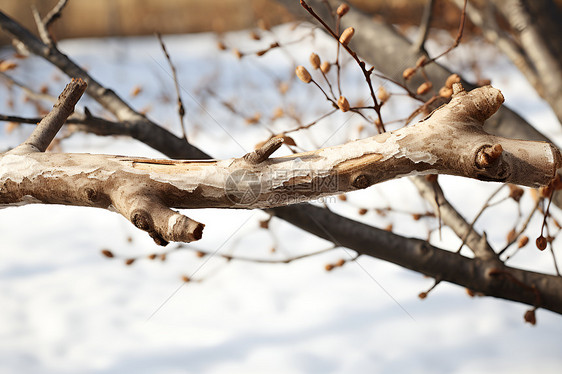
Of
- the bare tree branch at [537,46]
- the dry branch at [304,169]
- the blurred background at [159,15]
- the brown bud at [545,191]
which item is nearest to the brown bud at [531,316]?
the brown bud at [545,191]

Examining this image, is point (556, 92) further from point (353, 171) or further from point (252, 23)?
point (252, 23)

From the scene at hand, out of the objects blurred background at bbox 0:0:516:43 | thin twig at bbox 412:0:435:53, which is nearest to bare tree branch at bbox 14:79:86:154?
thin twig at bbox 412:0:435:53

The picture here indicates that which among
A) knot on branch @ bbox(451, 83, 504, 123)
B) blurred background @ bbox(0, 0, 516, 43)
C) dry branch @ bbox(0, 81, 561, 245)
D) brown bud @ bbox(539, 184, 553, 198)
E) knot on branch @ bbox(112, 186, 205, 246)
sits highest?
blurred background @ bbox(0, 0, 516, 43)

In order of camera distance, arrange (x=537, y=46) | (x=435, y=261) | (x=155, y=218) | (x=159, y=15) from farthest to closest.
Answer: (x=159, y=15), (x=537, y=46), (x=435, y=261), (x=155, y=218)

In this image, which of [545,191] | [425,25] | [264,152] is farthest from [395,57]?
[264,152]

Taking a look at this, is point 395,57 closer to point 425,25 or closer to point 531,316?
point 425,25

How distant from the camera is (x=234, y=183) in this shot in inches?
22.0

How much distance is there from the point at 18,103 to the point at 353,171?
234 centimetres

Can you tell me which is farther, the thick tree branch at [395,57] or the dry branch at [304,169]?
the thick tree branch at [395,57]

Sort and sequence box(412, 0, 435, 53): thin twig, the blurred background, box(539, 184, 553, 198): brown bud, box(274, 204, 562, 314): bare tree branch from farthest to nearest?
the blurred background → box(412, 0, 435, 53): thin twig → box(274, 204, 562, 314): bare tree branch → box(539, 184, 553, 198): brown bud

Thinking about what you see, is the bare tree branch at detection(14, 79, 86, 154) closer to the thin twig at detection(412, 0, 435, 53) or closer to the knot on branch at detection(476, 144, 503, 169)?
the knot on branch at detection(476, 144, 503, 169)

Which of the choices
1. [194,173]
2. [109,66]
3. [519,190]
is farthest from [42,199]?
[109,66]

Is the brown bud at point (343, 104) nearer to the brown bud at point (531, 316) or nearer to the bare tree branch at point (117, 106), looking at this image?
the bare tree branch at point (117, 106)

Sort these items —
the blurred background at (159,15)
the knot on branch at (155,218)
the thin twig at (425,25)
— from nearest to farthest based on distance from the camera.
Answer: the knot on branch at (155,218) → the thin twig at (425,25) → the blurred background at (159,15)
